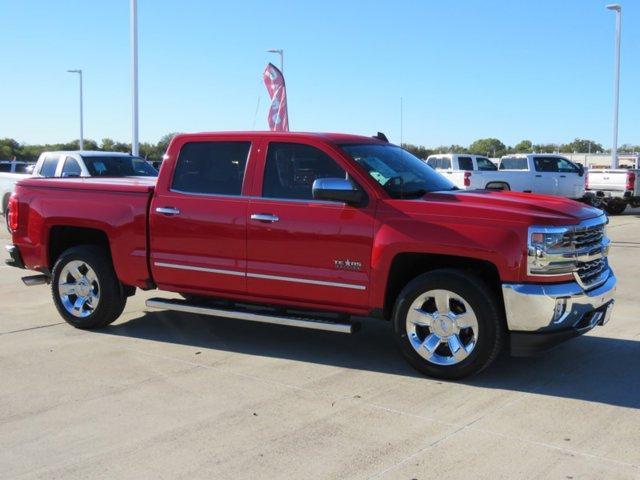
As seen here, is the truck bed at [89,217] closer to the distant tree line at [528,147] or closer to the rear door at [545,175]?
the rear door at [545,175]

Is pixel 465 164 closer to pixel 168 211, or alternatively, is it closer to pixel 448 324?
pixel 168 211

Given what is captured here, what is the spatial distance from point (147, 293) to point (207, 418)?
4682 millimetres

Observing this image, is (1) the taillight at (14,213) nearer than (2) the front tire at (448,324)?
No

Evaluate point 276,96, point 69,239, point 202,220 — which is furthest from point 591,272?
point 276,96

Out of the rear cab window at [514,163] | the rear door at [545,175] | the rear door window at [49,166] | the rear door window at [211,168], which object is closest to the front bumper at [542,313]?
the rear door window at [211,168]

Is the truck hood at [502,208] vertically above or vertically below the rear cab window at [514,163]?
below

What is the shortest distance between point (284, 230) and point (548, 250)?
81.7 inches

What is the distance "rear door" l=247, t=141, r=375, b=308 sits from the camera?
563 centimetres

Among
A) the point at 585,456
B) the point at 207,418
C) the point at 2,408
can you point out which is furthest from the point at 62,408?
the point at 585,456

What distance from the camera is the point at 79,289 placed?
7.02 meters

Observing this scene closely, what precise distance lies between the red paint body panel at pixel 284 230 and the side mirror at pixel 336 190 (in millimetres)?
129

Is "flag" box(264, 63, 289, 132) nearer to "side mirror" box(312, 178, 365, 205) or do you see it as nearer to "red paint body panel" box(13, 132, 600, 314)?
"red paint body panel" box(13, 132, 600, 314)

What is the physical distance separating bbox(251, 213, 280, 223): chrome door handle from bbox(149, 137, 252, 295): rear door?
107 millimetres

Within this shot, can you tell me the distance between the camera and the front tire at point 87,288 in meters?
6.86
